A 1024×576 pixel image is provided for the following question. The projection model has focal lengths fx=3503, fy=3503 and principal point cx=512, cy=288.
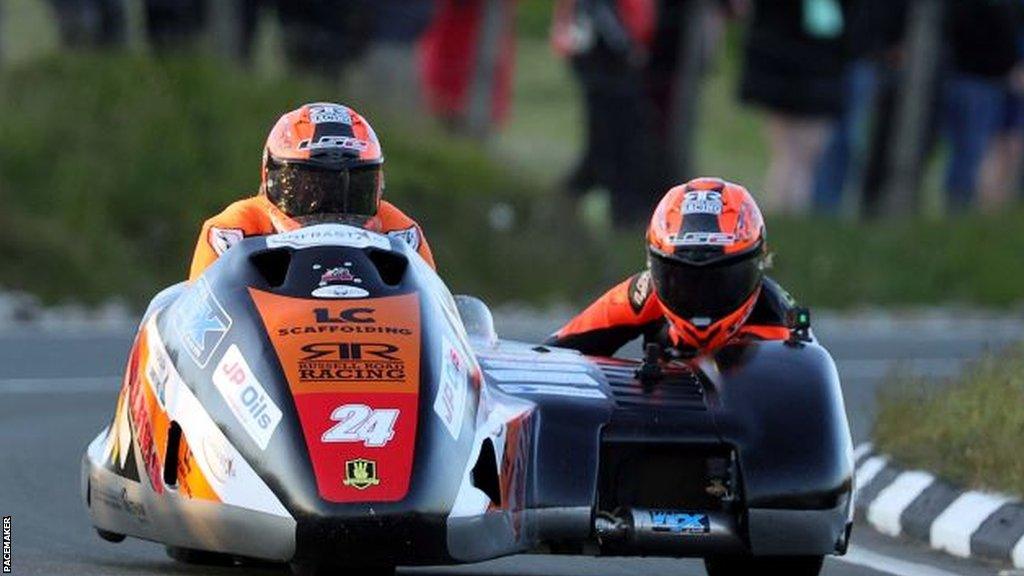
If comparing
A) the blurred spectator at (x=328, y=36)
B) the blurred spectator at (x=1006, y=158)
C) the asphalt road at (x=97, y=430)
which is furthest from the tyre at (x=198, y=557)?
the blurred spectator at (x=1006, y=158)

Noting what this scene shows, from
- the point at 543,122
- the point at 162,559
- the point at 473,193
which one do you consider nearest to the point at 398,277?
the point at 162,559

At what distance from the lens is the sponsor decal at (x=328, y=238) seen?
398 inches

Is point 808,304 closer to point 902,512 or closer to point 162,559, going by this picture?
point 902,512

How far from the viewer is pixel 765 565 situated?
1059 centimetres

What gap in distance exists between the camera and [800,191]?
23141 mm

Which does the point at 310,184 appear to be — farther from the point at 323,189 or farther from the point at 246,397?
the point at 246,397

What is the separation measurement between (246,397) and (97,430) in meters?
5.76

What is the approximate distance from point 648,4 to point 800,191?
1.74 metres

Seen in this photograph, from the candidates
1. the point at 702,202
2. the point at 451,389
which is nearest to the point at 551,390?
the point at 451,389

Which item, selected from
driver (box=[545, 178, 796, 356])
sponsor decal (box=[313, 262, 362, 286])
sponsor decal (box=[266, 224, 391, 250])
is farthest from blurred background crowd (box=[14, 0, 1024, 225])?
sponsor decal (box=[313, 262, 362, 286])

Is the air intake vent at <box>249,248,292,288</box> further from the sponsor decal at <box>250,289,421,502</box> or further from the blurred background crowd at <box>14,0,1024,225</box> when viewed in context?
the blurred background crowd at <box>14,0,1024,225</box>

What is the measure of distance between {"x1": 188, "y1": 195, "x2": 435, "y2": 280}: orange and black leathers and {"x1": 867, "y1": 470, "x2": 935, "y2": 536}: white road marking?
202 cm

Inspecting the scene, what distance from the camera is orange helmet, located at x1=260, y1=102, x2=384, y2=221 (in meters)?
11.0

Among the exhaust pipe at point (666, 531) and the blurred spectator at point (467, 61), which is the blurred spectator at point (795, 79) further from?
the exhaust pipe at point (666, 531)
